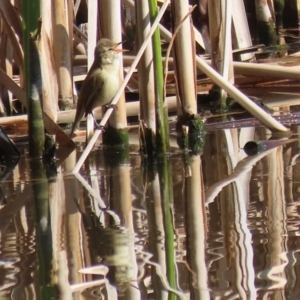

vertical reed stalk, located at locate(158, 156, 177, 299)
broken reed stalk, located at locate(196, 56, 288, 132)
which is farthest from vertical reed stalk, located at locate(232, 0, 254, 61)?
vertical reed stalk, located at locate(158, 156, 177, 299)

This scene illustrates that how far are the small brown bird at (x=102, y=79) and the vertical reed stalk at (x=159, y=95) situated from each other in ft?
1.13

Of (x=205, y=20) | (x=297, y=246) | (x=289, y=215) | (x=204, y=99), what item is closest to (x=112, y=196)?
(x=289, y=215)

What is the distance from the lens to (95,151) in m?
6.46

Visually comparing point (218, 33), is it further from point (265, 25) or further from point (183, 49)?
point (265, 25)

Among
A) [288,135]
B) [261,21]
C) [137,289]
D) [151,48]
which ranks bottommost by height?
[137,289]

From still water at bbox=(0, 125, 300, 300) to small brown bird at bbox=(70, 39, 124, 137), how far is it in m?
0.38

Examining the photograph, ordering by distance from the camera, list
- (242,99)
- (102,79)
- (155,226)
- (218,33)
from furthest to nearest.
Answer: (218,33)
(242,99)
(102,79)
(155,226)

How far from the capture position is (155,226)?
4363 millimetres

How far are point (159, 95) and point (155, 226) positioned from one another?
5.30ft

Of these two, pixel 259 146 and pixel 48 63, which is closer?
pixel 48 63

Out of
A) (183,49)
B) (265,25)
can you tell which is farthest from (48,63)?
Result: (265,25)

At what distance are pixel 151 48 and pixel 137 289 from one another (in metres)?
2.72

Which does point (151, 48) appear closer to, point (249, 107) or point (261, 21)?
point (249, 107)

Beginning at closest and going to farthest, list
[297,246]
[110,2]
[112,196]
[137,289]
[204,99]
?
1. [137,289]
2. [297,246]
3. [112,196]
4. [110,2]
5. [204,99]
